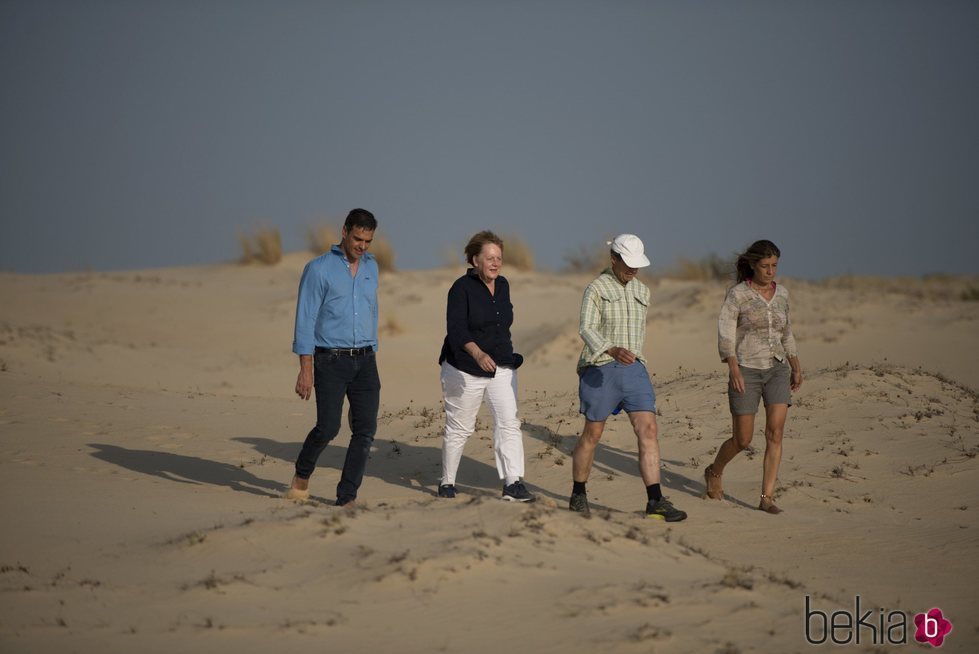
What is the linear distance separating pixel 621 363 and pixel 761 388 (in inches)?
53.3

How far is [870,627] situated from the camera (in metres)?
5.55

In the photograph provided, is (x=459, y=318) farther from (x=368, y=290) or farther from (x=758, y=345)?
(x=758, y=345)

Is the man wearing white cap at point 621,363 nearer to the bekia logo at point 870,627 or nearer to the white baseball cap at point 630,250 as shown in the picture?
the white baseball cap at point 630,250

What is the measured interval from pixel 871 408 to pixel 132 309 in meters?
19.3

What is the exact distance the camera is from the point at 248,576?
570 centimetres

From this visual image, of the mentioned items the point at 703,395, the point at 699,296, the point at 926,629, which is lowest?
the point at 926,629

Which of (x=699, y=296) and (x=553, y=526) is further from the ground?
(x=699, y=296)

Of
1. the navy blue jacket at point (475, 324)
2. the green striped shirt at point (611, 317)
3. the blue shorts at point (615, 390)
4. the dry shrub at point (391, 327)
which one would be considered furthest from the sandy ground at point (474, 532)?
the dry shrub at point (391, 327)

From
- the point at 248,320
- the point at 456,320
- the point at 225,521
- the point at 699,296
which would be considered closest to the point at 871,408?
the point at 456,320

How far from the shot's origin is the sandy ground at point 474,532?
17.0 ft

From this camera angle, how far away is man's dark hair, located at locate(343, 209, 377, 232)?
7.68 meters

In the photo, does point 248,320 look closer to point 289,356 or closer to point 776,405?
point 289,356

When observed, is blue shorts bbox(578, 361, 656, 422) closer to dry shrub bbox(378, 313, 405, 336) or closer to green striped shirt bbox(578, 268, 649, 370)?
green striped shirt bbox(578, 268, 649, 370)

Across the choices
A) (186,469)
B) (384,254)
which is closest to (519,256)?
(384,254)
